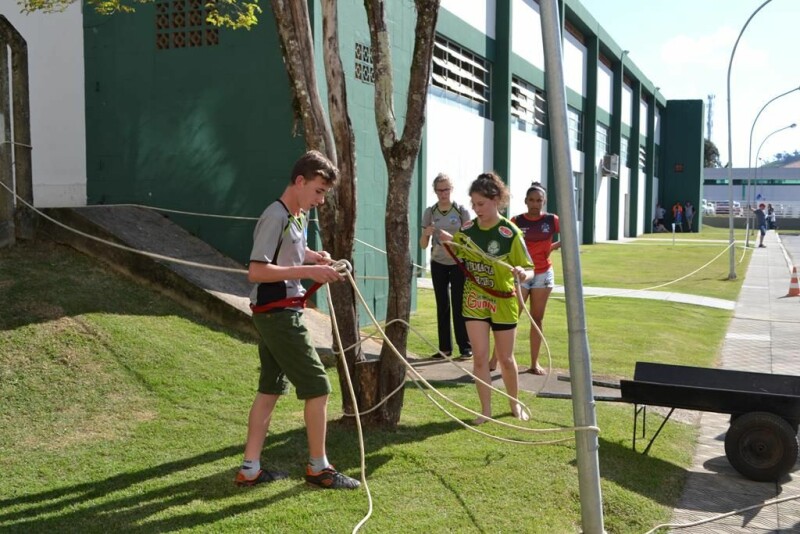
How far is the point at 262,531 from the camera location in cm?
387

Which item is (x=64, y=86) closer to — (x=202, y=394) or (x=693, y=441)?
(x=202, y=394)

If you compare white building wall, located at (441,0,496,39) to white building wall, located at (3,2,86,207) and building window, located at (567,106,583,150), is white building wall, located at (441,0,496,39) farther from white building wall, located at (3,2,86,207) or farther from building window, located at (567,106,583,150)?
building window, located at (567,106,583,150)

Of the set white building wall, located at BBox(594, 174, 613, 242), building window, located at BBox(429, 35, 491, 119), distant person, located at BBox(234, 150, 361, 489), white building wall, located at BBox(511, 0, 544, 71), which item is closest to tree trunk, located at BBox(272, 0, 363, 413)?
distant person, located at BBox(234, 150, 361, 489)

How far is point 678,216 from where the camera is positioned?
5294cm

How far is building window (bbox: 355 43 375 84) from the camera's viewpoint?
33.8ft

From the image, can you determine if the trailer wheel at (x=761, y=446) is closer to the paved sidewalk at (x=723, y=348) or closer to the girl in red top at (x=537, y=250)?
the paved sidewalk at (x=723, y=348)

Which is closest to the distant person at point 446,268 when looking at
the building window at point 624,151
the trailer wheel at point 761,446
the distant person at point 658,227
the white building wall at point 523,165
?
the trailer wheel at point 761,446

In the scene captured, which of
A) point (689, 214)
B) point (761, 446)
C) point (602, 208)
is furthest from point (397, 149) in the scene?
point (689, 214)

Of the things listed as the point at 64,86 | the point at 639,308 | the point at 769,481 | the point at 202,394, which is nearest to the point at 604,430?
the point at 769,481

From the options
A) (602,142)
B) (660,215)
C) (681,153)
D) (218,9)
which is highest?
(681,153)

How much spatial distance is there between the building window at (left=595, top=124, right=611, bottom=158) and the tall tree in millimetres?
31813

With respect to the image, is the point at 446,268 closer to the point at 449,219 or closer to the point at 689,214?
the point at 449,219

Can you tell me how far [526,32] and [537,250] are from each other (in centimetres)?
1799

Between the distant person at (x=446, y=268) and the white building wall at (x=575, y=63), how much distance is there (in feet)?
76.1
